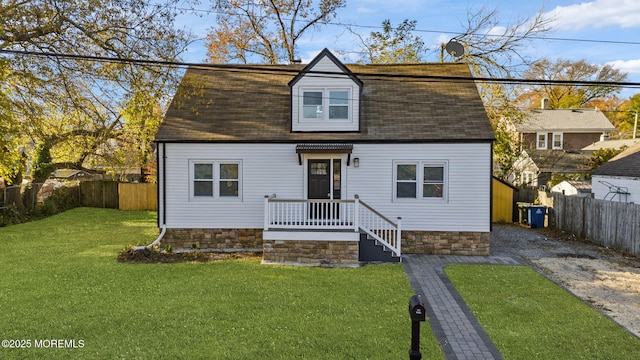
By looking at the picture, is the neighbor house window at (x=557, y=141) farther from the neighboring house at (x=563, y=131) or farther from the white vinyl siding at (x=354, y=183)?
the white vinyl siding at (x=354, y=183)

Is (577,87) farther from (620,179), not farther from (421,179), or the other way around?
(421,179)

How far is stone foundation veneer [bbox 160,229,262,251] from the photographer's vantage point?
12609mm

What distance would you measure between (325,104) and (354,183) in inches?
113

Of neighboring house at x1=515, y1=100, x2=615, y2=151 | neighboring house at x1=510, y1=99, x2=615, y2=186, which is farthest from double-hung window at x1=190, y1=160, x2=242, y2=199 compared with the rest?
neighboring house at x1=515, y1=100, x2=615, y2=151

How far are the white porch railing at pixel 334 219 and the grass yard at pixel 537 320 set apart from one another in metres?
2.35

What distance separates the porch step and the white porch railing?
159mm

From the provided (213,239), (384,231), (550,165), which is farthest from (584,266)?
(550,165)

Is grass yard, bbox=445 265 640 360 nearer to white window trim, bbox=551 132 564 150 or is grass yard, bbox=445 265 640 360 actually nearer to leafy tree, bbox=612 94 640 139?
white window trim, bbox=551 132 564 150

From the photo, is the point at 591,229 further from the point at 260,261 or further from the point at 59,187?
the point at 59,187

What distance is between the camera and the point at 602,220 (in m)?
13.3

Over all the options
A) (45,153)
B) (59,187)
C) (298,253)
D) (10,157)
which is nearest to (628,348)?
(298,253)

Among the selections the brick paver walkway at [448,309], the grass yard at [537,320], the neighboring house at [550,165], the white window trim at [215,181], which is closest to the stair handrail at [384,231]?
the brick paver walkway at [448,309]

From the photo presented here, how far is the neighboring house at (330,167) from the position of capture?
12.1 metres

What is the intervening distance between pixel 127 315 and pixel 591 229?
1533 cm
